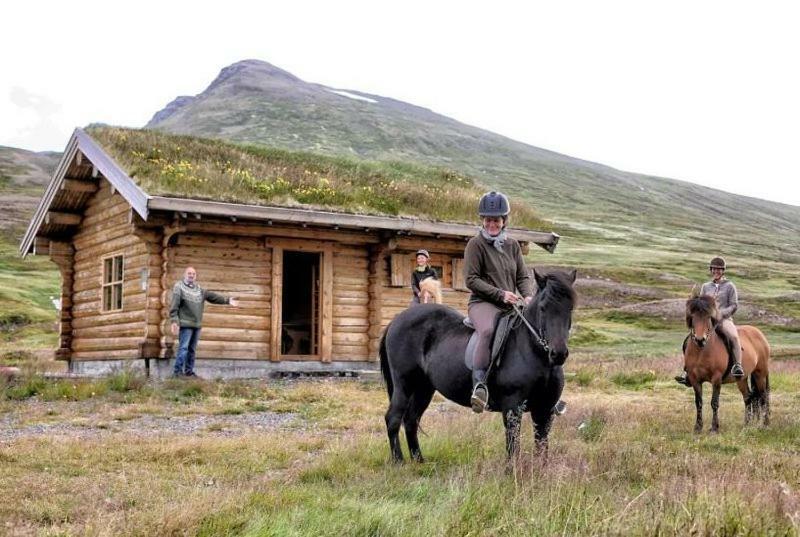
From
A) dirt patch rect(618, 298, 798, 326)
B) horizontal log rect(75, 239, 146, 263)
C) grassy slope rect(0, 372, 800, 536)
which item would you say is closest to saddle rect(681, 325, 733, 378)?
grassy slope rect(0, 372, 800, 536)

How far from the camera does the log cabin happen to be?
16.7 m

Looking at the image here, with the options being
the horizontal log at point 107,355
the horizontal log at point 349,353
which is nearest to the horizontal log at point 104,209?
the horizontal log at point 107,355

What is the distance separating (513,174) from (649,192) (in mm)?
29065

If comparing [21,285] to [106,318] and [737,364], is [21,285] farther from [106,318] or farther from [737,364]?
[737,364]

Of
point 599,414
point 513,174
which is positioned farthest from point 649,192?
point 599,414

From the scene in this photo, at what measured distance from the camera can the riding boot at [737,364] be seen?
10969mm

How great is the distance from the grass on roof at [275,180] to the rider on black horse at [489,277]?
10.1 meters

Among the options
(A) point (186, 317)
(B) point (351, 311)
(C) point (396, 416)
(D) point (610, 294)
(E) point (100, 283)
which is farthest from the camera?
(D) point (610, 294)

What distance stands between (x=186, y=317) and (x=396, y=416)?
868 centimetres

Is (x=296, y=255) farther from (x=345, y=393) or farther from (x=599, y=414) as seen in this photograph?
(x=599, y=414)

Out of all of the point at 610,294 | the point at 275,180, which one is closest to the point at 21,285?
the point at 610,294

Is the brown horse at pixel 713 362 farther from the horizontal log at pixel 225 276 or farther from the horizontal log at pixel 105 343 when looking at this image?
the horizontal log at pixel 105 343

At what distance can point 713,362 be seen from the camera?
36.1 ft

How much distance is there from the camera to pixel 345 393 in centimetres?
1456
